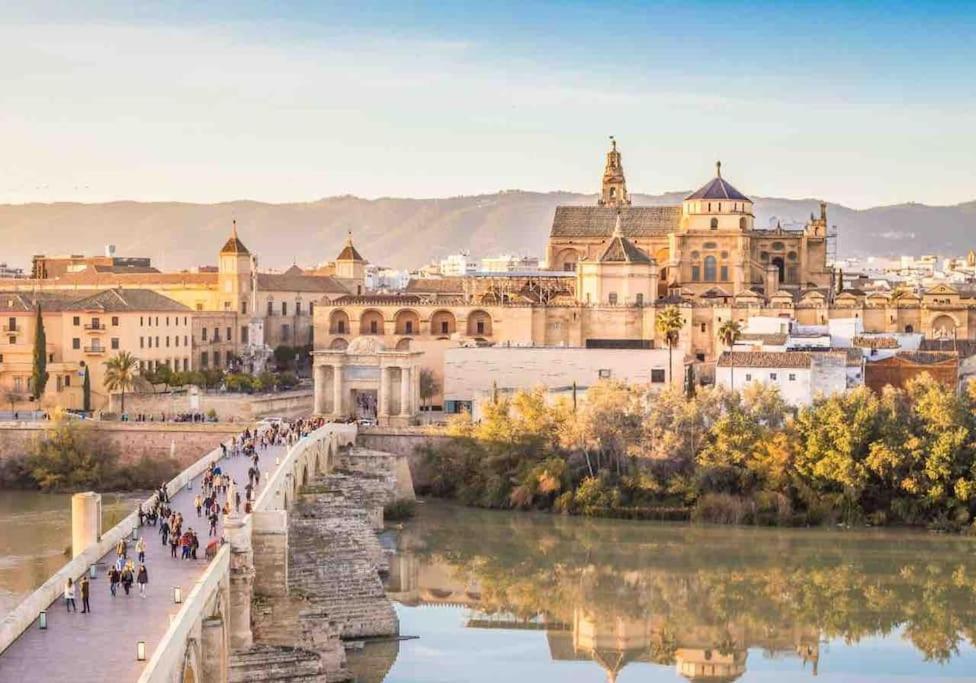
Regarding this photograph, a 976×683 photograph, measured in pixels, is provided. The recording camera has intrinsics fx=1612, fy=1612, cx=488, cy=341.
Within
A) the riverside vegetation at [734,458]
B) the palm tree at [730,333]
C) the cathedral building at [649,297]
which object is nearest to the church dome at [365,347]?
the cathedral building at [649,297]

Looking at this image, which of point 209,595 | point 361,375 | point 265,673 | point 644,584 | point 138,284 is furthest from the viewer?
point 138,284

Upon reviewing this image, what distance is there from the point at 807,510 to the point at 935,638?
37.0 feet

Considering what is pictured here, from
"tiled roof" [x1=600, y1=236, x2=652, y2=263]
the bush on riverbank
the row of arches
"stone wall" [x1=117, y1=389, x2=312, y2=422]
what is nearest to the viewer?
the bush on riverbank

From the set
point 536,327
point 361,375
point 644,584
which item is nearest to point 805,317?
point 536,327

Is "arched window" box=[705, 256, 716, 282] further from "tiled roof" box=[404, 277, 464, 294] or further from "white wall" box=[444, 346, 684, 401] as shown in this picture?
"white wall" box=[444, 346, 684, 401]

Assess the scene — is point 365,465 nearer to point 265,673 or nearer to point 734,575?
point 734,575

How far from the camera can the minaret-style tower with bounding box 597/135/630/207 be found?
84688mm

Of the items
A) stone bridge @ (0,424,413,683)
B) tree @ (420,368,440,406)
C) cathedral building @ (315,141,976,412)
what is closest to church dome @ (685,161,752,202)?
cathedral building @ (315,141,976,412)

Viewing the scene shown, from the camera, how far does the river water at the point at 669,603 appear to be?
1094 inches

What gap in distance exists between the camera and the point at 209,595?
65.6 feet

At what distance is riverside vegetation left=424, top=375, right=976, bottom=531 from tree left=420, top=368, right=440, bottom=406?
11.6 metres

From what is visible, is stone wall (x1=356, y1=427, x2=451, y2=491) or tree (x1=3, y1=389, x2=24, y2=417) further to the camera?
tree (x1=3, y1=389, x2=24, y2=417)

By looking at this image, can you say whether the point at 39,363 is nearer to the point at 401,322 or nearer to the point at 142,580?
the point at 401,322

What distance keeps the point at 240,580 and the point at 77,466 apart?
984 inches
